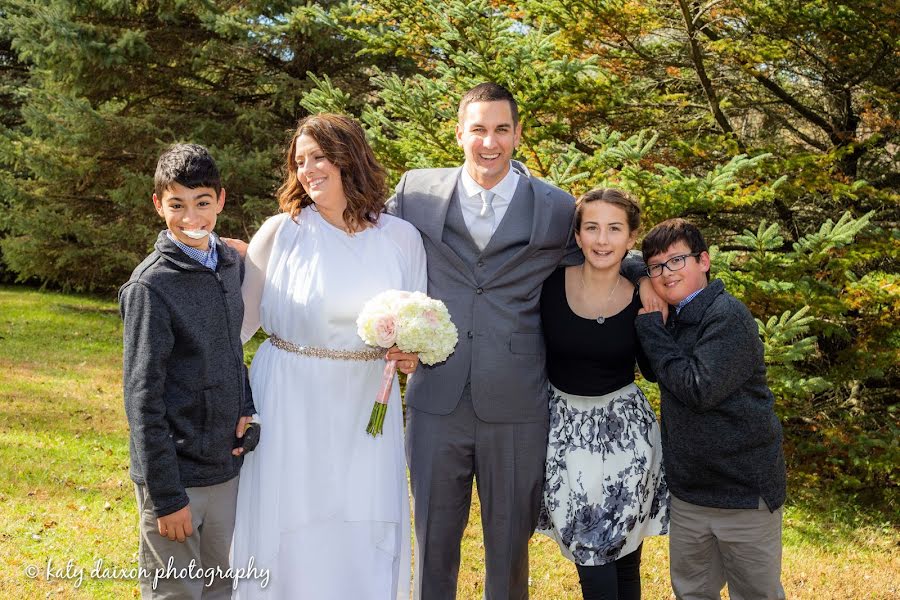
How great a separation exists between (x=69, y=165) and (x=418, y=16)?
1110 centimetres

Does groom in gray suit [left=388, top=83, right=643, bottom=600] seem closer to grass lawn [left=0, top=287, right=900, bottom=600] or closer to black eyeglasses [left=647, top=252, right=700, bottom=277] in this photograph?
black eyeglasses [left=647, top=252, right=700, bottom=277]

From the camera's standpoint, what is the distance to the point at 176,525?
2.79 metres

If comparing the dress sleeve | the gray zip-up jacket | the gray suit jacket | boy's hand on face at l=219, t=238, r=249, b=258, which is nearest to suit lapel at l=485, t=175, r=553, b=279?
the gray suit jacket

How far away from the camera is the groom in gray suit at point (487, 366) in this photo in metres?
3.49

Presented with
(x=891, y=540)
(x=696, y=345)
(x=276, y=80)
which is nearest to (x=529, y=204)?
(x=696, y=345)

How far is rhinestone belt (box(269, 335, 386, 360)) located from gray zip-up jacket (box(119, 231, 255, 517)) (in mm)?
271

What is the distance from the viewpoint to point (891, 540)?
228 inches

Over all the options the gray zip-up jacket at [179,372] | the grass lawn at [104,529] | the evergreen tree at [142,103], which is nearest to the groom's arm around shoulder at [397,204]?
the gray zip-up jacket at [179,372]

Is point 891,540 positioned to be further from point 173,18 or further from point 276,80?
point 173,18

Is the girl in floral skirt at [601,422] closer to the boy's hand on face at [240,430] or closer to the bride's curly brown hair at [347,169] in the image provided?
the bride's curly brown hair at [347,169]

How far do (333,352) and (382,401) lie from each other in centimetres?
29

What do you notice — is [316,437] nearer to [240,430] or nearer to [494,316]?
[240,430]

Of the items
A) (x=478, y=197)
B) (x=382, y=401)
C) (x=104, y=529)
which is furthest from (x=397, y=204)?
(x=104, y=529)

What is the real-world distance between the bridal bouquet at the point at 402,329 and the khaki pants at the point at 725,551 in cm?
119
